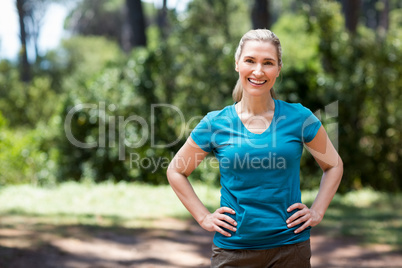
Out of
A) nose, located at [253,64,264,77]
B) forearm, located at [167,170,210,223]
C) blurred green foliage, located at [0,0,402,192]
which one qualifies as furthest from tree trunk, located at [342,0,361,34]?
forearm, located at [167,170,210,223]

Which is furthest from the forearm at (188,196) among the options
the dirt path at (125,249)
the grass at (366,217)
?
the grass at (366,217)

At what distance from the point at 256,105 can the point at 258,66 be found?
0.62 ft

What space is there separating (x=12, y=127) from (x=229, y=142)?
51.5 ft

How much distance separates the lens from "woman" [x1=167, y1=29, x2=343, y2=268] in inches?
85.2

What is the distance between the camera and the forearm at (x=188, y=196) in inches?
91.5

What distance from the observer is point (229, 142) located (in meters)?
2.21

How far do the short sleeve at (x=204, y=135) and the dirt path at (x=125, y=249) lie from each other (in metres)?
3.23

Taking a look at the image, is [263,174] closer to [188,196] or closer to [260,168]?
[260,168]

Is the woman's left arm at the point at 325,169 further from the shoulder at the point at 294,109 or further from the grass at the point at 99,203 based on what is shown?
the grass at the point at 99,203

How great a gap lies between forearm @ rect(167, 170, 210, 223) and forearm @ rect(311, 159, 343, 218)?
52 cm

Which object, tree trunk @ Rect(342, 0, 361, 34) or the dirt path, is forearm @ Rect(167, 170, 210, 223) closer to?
the dirt path

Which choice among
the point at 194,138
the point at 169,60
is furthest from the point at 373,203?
the point at 194,138

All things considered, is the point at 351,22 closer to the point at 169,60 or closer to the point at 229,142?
the point at 169,60

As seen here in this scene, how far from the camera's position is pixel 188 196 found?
2348 mm
